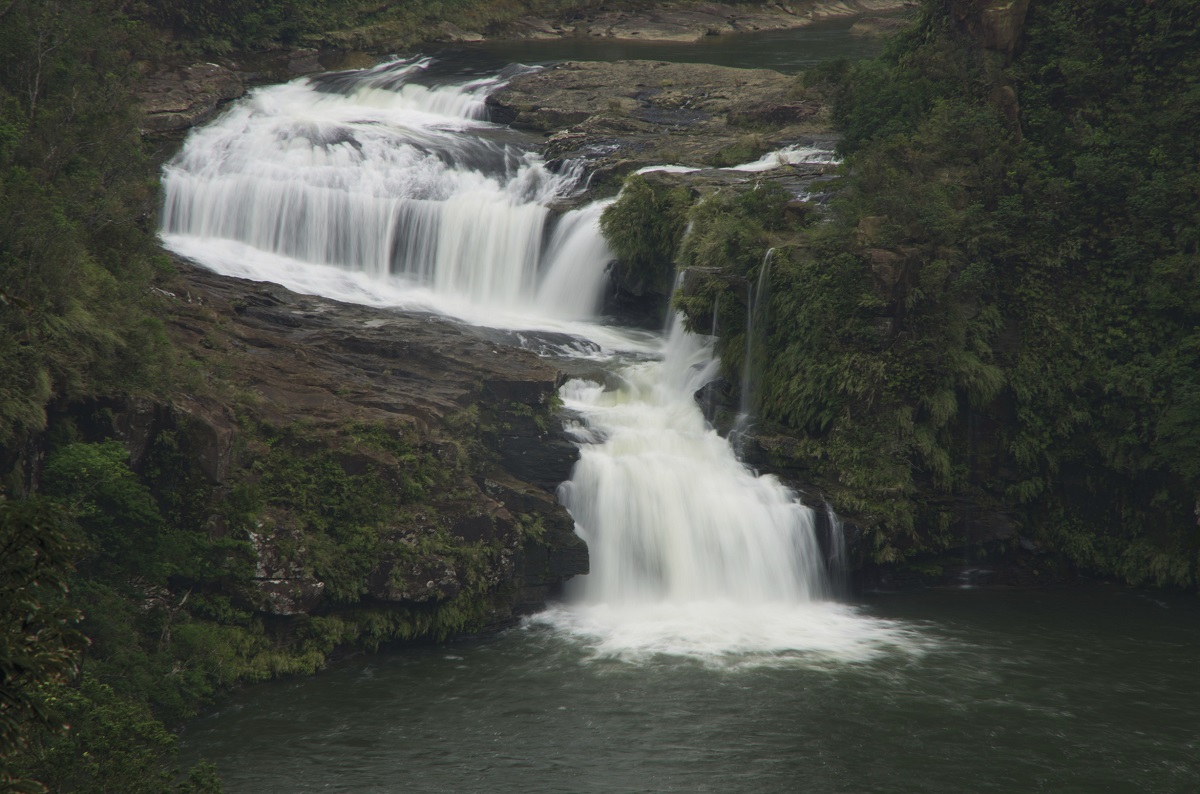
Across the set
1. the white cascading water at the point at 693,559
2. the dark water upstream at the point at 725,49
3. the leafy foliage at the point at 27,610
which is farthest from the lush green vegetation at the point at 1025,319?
the dark water upstream at the point at 725,49

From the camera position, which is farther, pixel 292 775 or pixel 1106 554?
pixel 1106 554

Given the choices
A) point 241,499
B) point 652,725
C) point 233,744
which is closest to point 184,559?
point 241,499

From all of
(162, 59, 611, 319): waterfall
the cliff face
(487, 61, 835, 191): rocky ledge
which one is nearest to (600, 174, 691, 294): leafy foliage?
(162, 59, 611, 319): waterfall

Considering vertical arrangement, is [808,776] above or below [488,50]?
below

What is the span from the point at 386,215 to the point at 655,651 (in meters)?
18.2

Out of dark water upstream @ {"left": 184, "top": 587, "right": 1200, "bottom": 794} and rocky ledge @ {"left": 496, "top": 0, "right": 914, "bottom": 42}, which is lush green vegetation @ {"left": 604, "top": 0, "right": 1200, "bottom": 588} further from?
rocky ledge @ {"left": 496, "top": 0, "right": 914, "bottom": 42}

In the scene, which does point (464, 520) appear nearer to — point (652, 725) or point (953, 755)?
point (652, 725)

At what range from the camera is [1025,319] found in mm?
25484

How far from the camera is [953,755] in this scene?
17078mm

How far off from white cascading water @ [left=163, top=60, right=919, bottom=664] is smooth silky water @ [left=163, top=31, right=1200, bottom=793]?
66 millimetres

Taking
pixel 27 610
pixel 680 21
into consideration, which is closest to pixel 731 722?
pixel 27 610

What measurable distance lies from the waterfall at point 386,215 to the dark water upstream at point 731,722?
13729 mm

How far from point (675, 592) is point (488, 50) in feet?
125

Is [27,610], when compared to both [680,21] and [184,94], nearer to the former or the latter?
[184,94]
